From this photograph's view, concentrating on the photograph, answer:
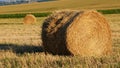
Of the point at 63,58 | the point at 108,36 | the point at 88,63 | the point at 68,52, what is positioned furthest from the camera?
the point at 108,36

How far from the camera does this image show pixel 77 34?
35.5 feet

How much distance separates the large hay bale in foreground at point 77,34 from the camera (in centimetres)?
1062

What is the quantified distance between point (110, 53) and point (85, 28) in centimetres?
106

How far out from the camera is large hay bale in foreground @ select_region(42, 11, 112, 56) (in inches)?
418

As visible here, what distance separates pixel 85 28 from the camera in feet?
36.4

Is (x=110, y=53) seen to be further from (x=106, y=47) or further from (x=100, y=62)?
(x=100, y=62)

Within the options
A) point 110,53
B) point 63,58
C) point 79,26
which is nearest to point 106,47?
point 110,53

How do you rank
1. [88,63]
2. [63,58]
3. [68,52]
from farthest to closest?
[68,52] < [63,58] < [88,63]

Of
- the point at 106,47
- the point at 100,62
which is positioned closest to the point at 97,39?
the point at 106,47

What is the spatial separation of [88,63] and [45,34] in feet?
9.58

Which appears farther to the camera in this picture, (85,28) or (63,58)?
(85,28)

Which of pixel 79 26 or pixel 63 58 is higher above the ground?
pixel 79 26

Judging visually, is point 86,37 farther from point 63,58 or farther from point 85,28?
point 63,58

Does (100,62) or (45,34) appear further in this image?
(45,34)
